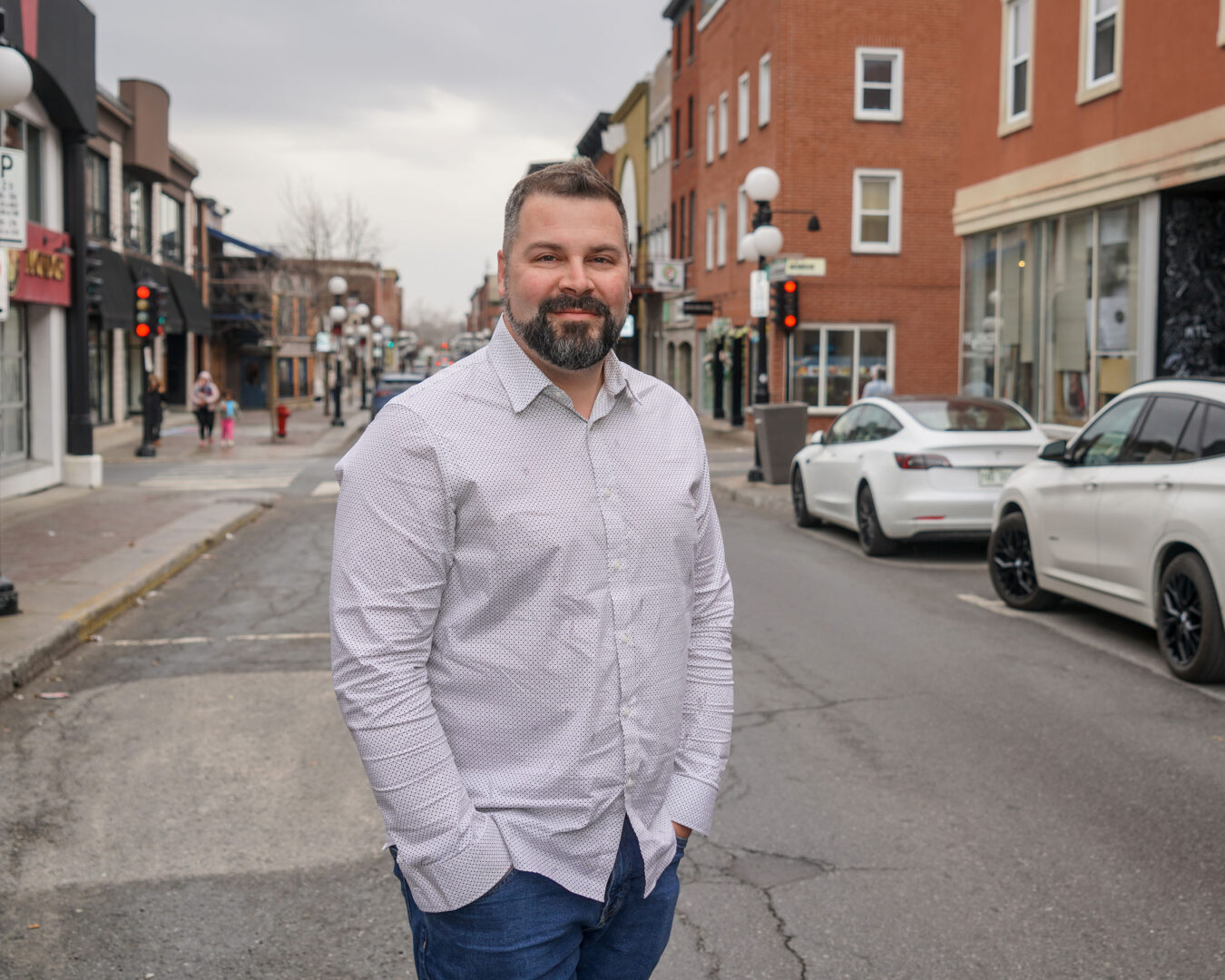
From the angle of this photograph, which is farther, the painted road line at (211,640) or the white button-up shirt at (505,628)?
the painted road line at (211,640)

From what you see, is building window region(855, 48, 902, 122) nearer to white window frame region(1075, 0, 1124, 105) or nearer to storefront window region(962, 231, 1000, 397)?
storefront window region(962, 231, 1000, 397)

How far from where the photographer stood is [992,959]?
12.6 ft

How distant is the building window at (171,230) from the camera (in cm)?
4109

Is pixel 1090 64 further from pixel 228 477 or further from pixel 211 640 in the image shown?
pixel 228 477

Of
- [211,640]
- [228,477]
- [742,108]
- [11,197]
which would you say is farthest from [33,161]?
[742,108]

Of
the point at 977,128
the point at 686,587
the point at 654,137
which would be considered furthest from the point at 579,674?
the point at 654,137

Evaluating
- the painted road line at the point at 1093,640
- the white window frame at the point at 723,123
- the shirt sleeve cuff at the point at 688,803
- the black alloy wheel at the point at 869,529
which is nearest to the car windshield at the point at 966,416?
the black alloy wheel at the point at 869,529

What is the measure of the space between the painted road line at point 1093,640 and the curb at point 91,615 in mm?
6395

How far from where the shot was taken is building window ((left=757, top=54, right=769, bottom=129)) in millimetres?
32625

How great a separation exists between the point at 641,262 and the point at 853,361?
21.9 meters

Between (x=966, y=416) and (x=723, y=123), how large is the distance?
26580mm

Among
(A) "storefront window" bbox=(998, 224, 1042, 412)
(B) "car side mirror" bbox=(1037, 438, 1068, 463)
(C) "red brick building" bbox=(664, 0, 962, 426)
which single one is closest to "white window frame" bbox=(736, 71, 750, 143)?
(C) "red brick building" bbox=(664, 0, 962, 426)

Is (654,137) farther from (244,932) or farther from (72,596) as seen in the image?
(244,932)

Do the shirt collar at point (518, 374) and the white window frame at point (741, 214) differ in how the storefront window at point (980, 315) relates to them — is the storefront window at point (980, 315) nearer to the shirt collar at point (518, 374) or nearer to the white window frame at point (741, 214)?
the white window frame at point (741, 214)
